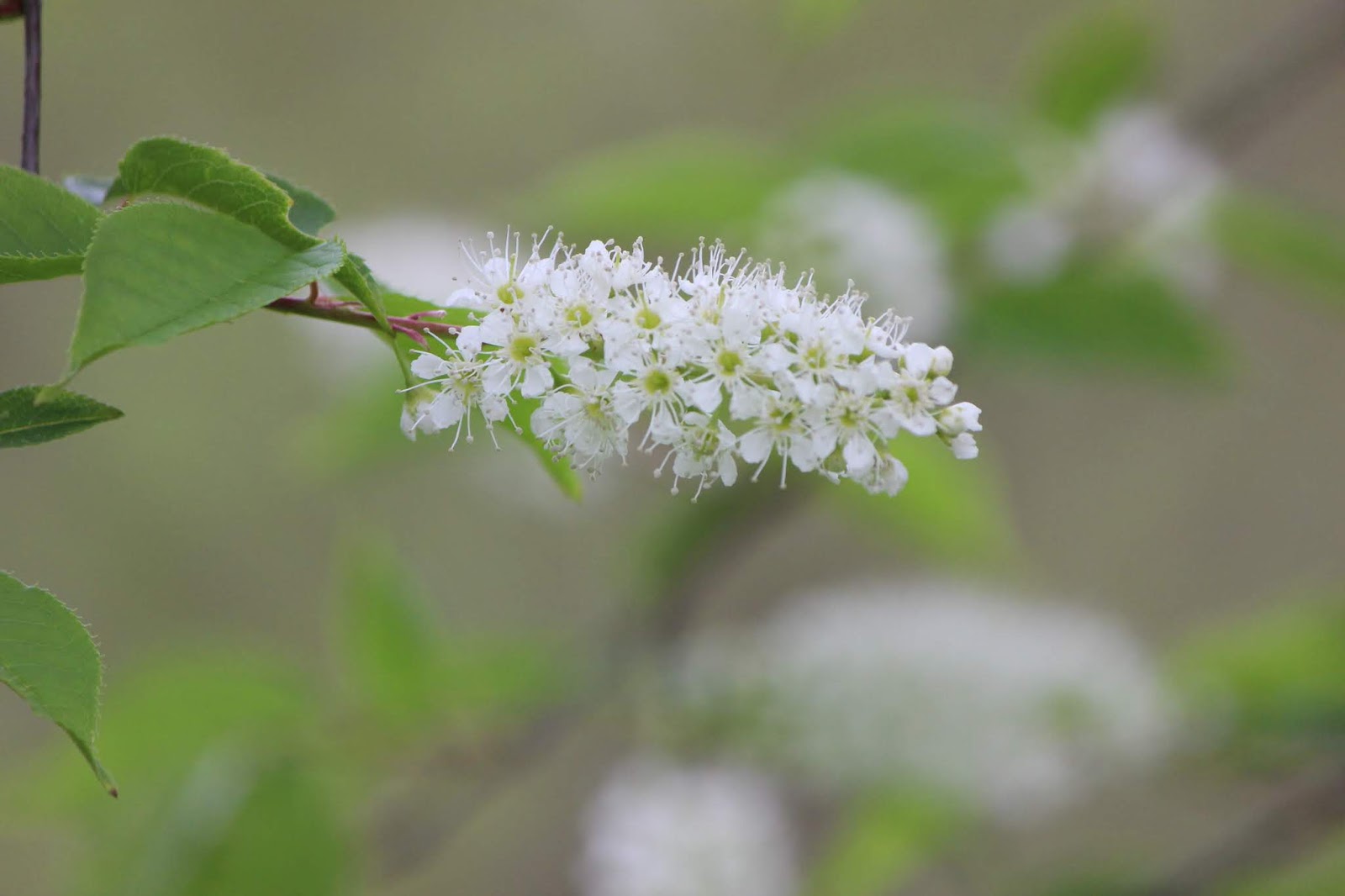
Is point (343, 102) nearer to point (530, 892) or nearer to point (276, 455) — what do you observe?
point (276, 455)

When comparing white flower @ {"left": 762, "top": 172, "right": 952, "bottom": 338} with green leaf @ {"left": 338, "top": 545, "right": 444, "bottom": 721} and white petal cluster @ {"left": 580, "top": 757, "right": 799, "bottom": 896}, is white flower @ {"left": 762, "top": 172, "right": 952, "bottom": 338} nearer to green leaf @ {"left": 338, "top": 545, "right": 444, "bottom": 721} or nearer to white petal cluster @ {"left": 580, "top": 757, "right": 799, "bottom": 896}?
green leaf @ {"left": 338, "top": 545, "right": 444, "bottom": 721}

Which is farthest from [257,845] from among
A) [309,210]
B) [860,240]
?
[860,240]

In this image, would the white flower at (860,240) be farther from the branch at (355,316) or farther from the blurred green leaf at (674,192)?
the branch at (355,316)

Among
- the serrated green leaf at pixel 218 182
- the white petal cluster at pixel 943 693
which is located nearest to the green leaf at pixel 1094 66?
the white petal cluster at pixel 943 693

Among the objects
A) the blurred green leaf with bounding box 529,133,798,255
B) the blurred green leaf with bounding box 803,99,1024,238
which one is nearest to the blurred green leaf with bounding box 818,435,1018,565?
the blurred green leaf with bounding box 803,99,1024,238

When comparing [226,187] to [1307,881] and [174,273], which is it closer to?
[174,273]

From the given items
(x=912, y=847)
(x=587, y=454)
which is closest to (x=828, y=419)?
(x=587, y=454)
